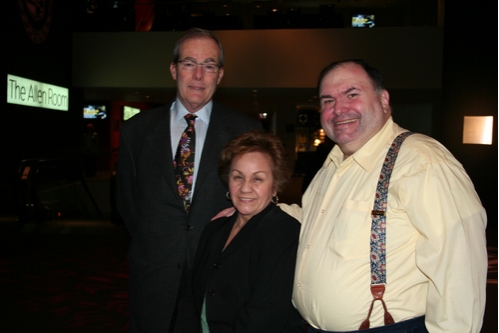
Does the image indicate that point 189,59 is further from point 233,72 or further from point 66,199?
point 233,72

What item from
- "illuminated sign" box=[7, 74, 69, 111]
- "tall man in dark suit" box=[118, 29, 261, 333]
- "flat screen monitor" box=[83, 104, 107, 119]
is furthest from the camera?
"flat screen monitor" box=[83, 104, 107, 119]

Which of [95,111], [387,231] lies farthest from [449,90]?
[95,111]

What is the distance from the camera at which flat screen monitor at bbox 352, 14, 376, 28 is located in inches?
488

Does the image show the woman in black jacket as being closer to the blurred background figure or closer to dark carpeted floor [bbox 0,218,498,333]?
dark carpeted floor [bbox 0,218,498,333]

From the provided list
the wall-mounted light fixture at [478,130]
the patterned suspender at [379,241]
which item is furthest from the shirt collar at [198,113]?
the wall-mounted light fixture at [478,130]

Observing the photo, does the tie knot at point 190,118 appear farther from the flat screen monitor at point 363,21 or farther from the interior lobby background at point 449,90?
the flat screen monitor at point 363,21

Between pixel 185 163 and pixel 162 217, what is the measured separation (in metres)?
0.26

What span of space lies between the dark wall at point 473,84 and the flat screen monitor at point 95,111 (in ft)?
46.0

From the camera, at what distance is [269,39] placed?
1237 centimetres

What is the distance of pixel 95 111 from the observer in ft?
64.4

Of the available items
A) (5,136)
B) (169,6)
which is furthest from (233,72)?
(5,136)

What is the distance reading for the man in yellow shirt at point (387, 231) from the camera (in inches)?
54.7

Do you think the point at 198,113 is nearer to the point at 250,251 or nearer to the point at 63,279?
the point at 250,251

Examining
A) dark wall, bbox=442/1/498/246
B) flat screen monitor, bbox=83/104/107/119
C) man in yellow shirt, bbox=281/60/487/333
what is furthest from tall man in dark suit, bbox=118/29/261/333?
flat screen monitor, bbox=83/104/107/119
